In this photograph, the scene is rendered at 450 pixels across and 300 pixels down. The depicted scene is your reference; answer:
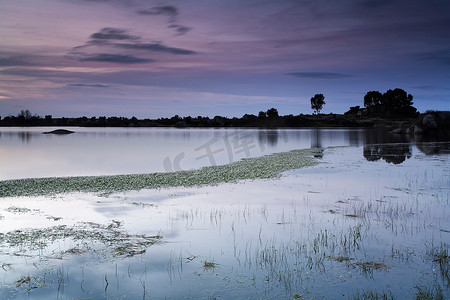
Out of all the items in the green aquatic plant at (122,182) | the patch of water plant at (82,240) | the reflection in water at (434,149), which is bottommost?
the patch of water plant at (82,240)

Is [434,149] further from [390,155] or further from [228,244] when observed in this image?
[228,244]

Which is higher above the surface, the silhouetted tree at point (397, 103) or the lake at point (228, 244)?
the silhouetted tree at point (397, 103)

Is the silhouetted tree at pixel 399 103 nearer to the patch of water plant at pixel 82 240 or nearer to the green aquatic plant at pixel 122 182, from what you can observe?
the green aquatic plant at pixel 122 182

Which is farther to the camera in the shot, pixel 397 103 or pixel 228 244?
pixel 397 103

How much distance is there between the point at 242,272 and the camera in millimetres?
7285

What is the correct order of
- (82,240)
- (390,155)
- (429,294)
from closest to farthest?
1. (429,294)
2. (82,240)
3. (390,155)

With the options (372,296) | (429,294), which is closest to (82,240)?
(372,296)

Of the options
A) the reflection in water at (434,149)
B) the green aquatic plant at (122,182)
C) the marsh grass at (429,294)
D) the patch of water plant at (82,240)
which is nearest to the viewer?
the marsh grass at (429,294)

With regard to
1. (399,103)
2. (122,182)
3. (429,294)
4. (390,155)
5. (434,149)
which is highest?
(399,103)

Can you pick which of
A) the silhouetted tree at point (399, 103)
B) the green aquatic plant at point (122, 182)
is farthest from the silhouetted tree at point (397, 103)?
the green aquatic plant at point (122, 182)

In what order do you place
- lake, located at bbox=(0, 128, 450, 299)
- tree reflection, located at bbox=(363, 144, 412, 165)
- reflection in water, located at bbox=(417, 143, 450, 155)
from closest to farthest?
lake, located at bbox=(0, 128, 450, 299) < tree reflection, located at bbox=(363, 144, 412, 165) < reflection in water, located at bbox=(417, 143, 450, 155)

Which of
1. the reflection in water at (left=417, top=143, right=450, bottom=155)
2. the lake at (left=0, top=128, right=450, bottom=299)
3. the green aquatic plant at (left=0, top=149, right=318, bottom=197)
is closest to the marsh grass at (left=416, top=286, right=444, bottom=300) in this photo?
the lake at (left=0, top=128, right=450, bottom=299)

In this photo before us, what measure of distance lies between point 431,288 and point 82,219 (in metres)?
9.74

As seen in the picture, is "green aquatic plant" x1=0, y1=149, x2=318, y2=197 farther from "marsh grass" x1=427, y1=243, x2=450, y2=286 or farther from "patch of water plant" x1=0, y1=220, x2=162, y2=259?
"marsh grass" x1=427, y1=243, x2=450, y2=286
